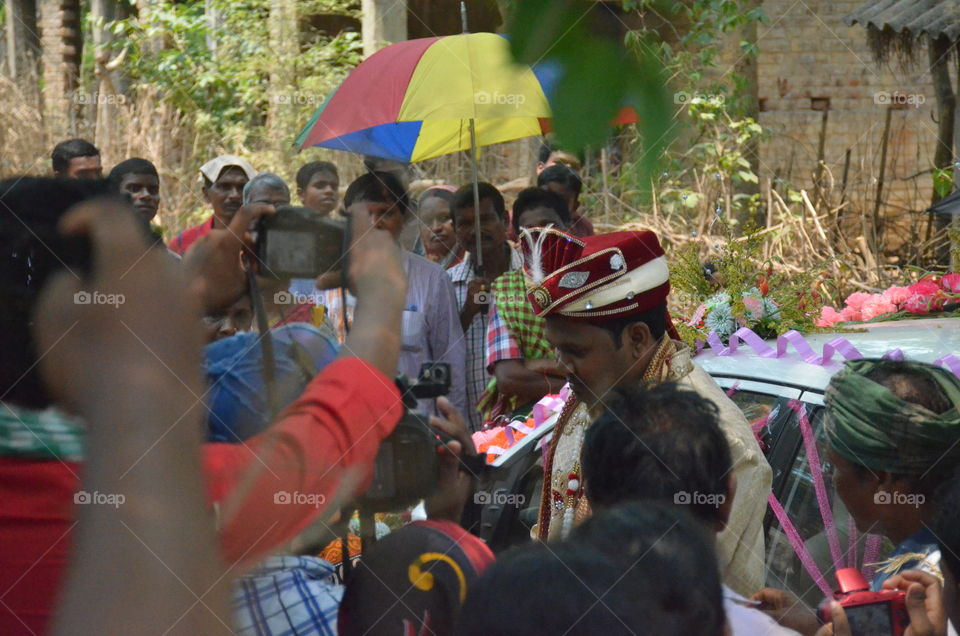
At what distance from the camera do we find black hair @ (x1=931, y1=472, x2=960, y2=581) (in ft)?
5.99

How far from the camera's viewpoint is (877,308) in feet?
13.7

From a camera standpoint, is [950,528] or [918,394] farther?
[918,394]

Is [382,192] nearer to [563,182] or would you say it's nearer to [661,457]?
[563,182]

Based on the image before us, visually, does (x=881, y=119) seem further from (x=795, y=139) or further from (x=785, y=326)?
(x=785, y=326)

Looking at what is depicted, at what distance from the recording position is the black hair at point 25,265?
3.92ft

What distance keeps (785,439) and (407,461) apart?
144cm

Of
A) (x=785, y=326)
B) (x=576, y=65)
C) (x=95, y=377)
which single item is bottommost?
(x=785, y=326)

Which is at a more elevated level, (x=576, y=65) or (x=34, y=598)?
(x=576, y=65)

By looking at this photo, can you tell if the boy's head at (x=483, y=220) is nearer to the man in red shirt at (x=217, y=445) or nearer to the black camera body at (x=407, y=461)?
the black camera body at (x=407, y=461)

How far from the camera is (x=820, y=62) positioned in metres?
11.2

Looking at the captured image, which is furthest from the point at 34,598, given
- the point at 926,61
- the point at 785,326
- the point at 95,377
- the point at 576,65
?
the point at 926,61

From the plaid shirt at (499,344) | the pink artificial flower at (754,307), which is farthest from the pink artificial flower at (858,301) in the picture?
the plaid shirt at (499,344)

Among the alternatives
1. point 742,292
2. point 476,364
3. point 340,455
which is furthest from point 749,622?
point 476,364

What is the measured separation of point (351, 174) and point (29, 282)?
974 cm
